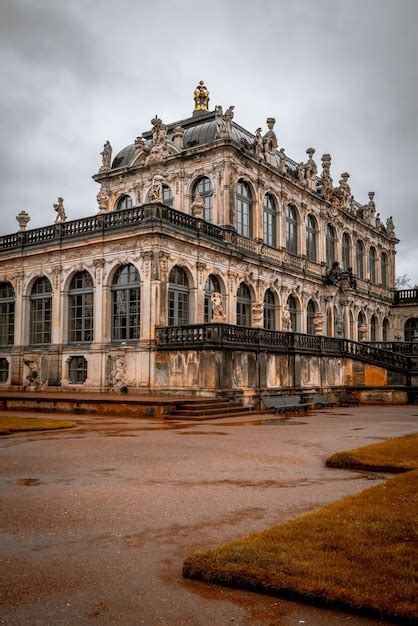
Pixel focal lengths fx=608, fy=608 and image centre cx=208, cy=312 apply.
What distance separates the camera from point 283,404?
23234 millimetres

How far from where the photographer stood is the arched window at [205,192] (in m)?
33.6

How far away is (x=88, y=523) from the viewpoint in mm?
6395

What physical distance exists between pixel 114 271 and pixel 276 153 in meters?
17.3

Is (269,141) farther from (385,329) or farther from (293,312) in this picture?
(385,329)

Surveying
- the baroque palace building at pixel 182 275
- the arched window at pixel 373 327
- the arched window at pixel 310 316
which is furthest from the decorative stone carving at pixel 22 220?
the arched window at pixel 373 327

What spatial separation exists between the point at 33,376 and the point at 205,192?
13.6 metres

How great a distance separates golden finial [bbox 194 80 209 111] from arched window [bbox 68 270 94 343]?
20527 mm

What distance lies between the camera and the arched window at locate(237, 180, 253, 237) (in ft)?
113

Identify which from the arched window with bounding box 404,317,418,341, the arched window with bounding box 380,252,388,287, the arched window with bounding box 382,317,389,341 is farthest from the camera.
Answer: the arched window with bounding box 380,252,388,287

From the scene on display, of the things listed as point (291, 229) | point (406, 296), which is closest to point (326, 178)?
point (291, 229)

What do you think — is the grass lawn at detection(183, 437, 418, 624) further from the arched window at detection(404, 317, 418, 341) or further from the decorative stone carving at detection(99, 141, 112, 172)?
the arched window at detection(404, 317, 418, 341)

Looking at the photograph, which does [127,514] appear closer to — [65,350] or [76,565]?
[76,565]

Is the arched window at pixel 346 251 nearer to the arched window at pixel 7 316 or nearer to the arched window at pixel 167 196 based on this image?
the arched window at pixel 167 196

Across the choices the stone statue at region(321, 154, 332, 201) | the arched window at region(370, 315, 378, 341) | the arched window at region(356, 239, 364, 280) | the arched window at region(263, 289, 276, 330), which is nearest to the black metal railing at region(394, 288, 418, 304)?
the arched window at region(370, 315, 378, 341)
